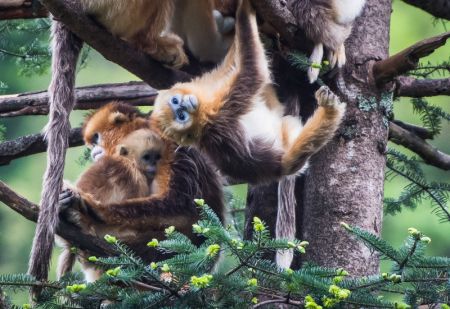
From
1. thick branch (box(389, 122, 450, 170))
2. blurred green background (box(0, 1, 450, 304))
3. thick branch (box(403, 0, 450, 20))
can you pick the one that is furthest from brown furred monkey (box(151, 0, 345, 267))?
blurred green background (box(0, 1, 450, 304))

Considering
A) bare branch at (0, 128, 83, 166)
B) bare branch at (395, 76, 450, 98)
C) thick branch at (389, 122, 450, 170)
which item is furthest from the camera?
thick branch at (389, 122, 450, 170)

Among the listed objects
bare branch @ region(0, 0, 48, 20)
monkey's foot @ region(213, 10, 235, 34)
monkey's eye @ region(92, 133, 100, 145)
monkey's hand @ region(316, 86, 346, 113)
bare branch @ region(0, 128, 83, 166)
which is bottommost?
bare branch @ region(0, 128, 83, 166)

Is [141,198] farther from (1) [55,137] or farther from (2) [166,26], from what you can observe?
(2) [166,26]

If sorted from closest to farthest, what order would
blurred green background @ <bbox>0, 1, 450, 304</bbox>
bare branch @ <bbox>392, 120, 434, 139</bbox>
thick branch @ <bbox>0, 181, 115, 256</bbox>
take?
thick branch @ <bbox>0, 181, 115, 256</bbox> → bare branch @ <bbox>392, 120, 434, 139</bbox> → blurred green background @ <bbox>0, 1, 450, 304</bbox>

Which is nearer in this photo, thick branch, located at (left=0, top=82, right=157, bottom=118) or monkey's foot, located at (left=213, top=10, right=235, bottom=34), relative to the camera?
monkey's foot, located at (left=213, top=10, right=235, bottom=34)

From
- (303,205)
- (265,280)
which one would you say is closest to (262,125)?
(303,205)

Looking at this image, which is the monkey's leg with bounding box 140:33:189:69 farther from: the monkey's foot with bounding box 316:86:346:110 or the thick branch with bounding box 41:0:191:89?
the monkey's foot with bounding box 316:86:346:110

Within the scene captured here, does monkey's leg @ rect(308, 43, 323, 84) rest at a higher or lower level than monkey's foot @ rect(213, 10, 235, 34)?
lower

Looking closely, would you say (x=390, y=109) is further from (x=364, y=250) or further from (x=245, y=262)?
(x=245, y=262)

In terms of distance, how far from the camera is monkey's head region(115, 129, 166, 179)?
3793mm

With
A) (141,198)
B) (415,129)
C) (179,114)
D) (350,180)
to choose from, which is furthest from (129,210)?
(415,129)

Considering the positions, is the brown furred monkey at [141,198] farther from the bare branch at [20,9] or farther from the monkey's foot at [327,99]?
the monkey's foot at [327,99]

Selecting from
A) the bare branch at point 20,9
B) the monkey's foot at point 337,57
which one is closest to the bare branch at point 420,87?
the monkey's foot at point 337,57

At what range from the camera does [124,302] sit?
2576mm
